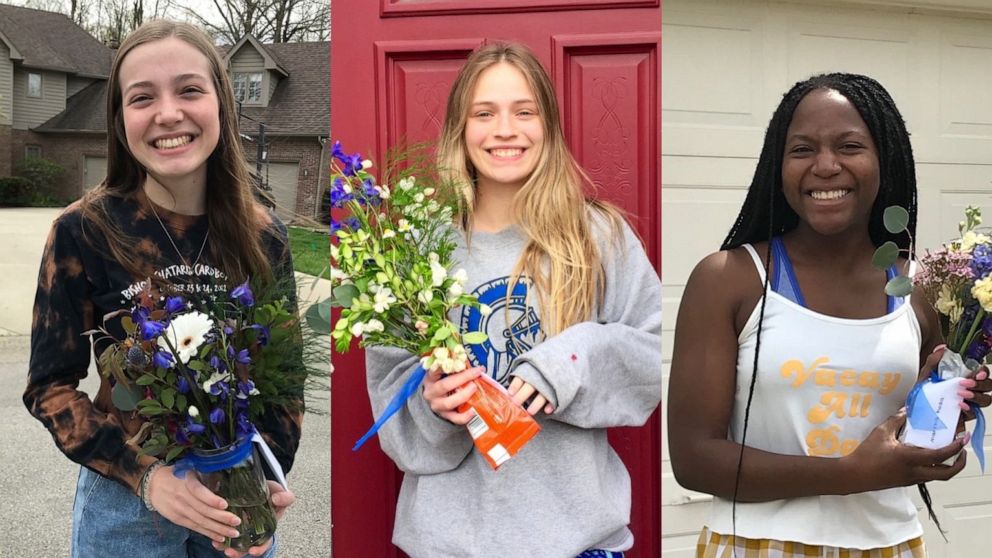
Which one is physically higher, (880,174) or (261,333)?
(880,174)

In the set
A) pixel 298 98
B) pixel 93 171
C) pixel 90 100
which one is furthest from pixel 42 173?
pixel 298 98

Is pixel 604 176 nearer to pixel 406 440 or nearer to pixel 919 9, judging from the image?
pixel 406 440

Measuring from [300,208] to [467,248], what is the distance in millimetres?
803

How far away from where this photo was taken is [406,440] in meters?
1.63

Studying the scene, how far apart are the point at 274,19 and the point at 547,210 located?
16.0 ft

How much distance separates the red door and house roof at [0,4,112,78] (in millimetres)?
21782

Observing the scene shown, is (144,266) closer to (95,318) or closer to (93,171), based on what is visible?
(95,318)

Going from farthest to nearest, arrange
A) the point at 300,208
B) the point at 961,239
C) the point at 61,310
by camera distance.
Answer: the point at 300,208
the point at 61,310
the point at 961,239

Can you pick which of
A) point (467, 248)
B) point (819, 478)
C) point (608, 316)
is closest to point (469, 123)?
point (467, 248)

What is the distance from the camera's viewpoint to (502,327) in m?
1.61

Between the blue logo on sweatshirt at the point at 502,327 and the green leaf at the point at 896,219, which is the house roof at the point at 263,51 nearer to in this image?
the blue logo on sweatshirt at the point at 502,327

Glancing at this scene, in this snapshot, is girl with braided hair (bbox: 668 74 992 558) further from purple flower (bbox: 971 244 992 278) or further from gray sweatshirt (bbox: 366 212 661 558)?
gray sweatshirt (bbox: 366 212 661 558)

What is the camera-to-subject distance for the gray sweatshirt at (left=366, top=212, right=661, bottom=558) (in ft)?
5.07

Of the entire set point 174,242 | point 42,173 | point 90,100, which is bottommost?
point 174,242
